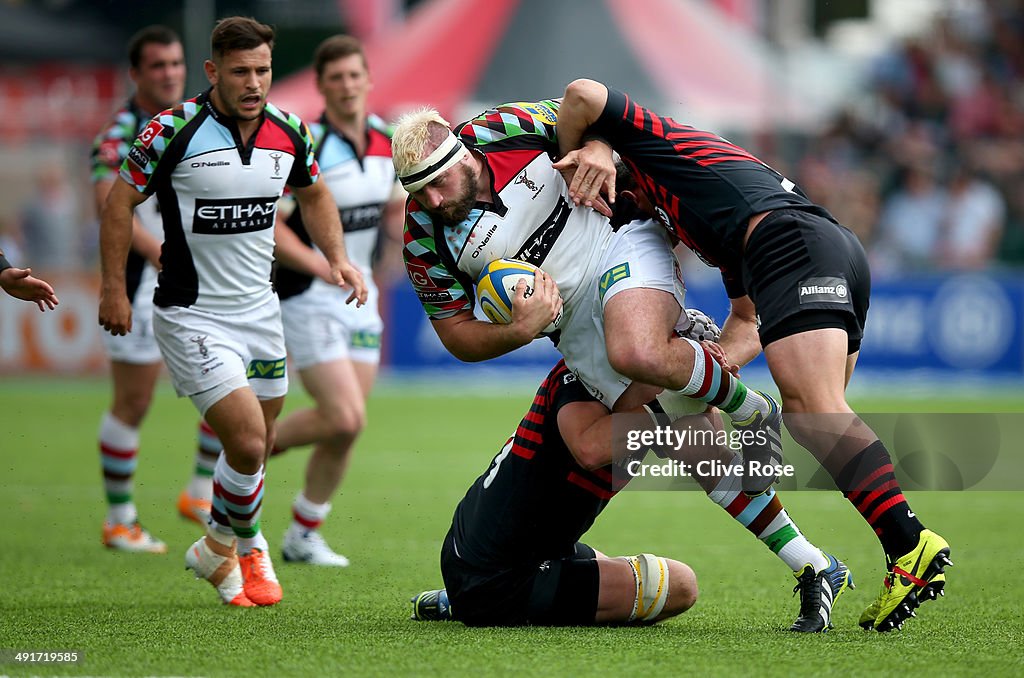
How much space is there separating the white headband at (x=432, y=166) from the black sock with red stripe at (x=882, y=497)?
5.82 feet

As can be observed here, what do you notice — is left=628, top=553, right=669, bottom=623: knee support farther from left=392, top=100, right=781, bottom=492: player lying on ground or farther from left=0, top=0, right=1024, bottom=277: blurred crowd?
left=0, top=0, right=1024, bottom=277: blurred crowd

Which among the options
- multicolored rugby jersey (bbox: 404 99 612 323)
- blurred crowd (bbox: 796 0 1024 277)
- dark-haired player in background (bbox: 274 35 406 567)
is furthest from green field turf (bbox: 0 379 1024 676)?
blurred crowd (bbox: 796 0 1024 277)

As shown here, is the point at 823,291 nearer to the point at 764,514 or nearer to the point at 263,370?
A: the point at 764,514

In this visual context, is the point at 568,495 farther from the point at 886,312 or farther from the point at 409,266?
the point at 886,312

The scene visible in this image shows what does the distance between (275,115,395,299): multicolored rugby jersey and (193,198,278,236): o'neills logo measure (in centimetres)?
145

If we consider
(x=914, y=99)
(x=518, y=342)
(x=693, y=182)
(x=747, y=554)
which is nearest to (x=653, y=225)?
(x=693, y=182)

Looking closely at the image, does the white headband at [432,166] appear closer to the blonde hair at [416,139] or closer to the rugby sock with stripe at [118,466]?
the blonde hair at [416,139]

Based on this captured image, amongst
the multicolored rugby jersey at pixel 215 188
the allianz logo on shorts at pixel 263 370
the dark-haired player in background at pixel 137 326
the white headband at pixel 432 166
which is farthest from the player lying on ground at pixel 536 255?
the dark-haired player in background at pixel 137 326

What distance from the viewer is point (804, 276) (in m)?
4.75

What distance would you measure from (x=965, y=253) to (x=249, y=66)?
12.9 m

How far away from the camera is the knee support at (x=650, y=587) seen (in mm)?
5152

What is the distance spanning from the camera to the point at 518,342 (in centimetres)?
494

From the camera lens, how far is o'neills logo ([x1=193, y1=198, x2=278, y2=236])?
19.1 feet

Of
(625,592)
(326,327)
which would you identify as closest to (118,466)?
(326,327)
